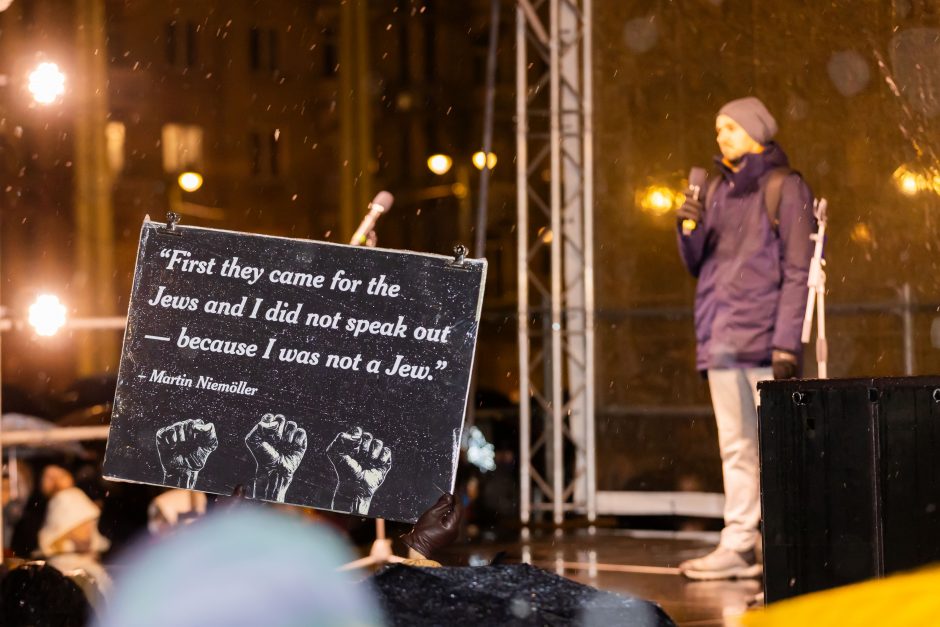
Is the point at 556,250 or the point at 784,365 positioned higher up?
the point at 556,250

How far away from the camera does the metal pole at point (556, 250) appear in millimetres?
7812

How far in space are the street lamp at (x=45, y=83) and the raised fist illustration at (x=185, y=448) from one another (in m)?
2.29

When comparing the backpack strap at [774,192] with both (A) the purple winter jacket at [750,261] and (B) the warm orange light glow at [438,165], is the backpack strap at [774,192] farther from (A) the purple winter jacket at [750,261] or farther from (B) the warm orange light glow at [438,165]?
(B) the warm orange light glow at [438,165]

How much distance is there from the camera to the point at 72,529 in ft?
21.2

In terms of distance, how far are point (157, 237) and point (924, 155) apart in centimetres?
430

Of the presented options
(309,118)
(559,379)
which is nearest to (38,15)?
(559,379)

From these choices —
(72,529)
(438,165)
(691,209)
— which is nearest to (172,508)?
(72,529)

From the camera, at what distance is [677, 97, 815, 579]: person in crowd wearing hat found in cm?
564

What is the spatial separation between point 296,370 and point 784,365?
2.03 meters

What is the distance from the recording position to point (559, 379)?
7.89m

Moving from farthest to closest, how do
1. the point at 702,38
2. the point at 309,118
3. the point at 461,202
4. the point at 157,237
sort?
the point at 461,202 < the point at 309,118 < the point at 702,38 < the point at 157,237

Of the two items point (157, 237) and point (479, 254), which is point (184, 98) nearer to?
point (479, 254)

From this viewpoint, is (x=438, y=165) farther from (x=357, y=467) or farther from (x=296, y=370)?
(x=357, y=467)

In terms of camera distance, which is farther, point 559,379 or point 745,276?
point 559,379
